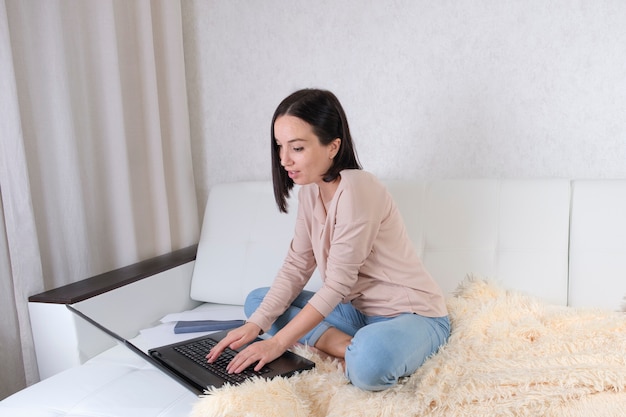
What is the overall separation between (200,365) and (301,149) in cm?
57

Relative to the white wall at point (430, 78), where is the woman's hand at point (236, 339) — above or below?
below

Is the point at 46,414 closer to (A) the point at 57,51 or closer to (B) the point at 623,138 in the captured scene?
(A) the point at 57,51

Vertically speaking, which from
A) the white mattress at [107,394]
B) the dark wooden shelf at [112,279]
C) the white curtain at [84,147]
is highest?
the white curtain at [84,147]

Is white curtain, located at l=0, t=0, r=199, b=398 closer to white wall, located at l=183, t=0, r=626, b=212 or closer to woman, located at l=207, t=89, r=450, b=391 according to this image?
white wall, located at l=183, t=0, r=626, b=212

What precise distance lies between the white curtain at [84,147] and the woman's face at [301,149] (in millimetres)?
755

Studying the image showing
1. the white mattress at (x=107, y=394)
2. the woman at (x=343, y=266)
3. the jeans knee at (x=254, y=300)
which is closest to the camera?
the white mattress at (x=107, y=394)

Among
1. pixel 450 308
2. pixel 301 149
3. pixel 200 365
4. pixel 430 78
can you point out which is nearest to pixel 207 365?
pixel 200 365

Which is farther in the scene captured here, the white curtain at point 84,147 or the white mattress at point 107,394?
the white curtain at point 84,147

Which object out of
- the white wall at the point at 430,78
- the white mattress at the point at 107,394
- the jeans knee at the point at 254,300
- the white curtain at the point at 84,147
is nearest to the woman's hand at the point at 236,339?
the white mattress at the point at 107,394

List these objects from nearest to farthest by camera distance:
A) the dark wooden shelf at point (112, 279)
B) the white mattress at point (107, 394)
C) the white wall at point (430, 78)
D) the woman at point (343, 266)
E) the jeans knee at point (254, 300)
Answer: the white mattress at point (107, 394)
the woman at point (343, 266)
the dark wooden shelf at point (112, 279)
the jeans knee at point (254, 300)
the white wall at point (430, 78)

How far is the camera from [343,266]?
1351 millimetres

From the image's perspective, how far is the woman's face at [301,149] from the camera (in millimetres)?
1360

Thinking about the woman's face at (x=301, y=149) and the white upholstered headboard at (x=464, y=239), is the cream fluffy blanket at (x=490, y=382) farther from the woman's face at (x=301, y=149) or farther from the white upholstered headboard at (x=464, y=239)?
the woman's face at (x=301, y=149)

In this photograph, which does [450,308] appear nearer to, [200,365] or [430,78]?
[200,365]
